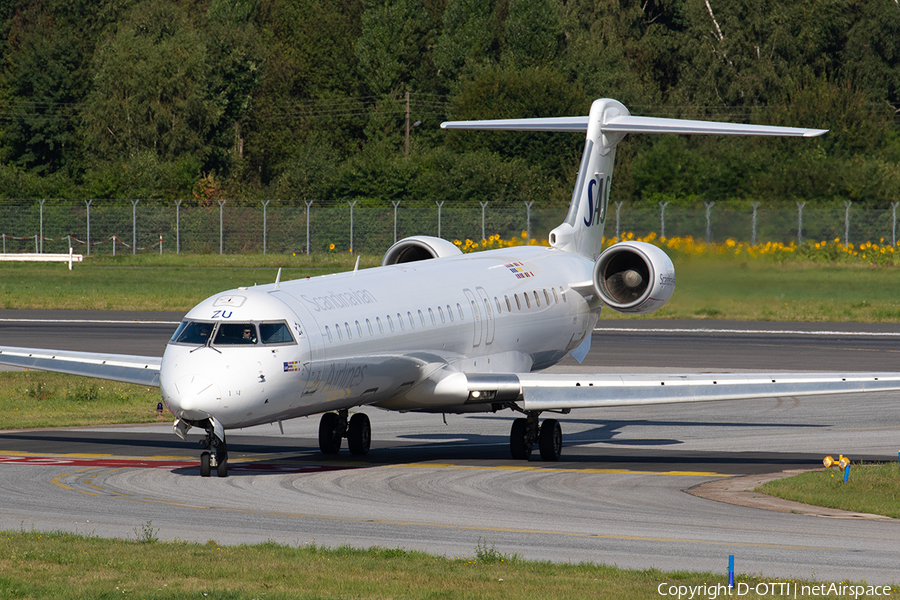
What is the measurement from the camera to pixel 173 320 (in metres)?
52.0

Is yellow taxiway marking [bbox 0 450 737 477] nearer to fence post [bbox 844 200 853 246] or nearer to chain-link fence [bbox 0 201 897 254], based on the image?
chain-link fence [bbox 0 201 897 254]

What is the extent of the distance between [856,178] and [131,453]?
58.1m

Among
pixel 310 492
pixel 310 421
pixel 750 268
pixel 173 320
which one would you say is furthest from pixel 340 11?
pixel 310 492

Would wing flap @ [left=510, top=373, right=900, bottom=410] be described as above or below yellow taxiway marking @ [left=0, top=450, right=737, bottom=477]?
above

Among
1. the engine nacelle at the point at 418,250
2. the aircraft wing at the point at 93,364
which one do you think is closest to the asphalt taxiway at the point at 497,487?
the aircraft wing at the point at 93,364

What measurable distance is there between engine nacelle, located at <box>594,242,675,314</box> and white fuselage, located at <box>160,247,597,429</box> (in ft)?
3.48

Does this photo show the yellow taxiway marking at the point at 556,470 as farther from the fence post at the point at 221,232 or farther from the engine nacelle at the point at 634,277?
the fence post at the point at 221,232

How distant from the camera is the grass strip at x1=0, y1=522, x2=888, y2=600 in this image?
12.2 metres

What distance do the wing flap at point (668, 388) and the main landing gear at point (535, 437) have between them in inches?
29.8

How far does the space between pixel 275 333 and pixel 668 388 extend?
24.0 ft

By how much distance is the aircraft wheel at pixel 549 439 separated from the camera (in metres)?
23.3

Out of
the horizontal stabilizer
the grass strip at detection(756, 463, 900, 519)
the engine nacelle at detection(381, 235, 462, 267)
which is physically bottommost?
the grass strip at detection(756, 463, 900, 519)

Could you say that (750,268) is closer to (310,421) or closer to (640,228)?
(310,421)

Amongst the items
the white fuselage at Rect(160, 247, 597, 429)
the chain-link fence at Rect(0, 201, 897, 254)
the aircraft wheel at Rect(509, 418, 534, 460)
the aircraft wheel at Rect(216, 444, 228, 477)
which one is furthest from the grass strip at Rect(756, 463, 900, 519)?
the chain-link fence at Rect(0, 201, 897, 254)
